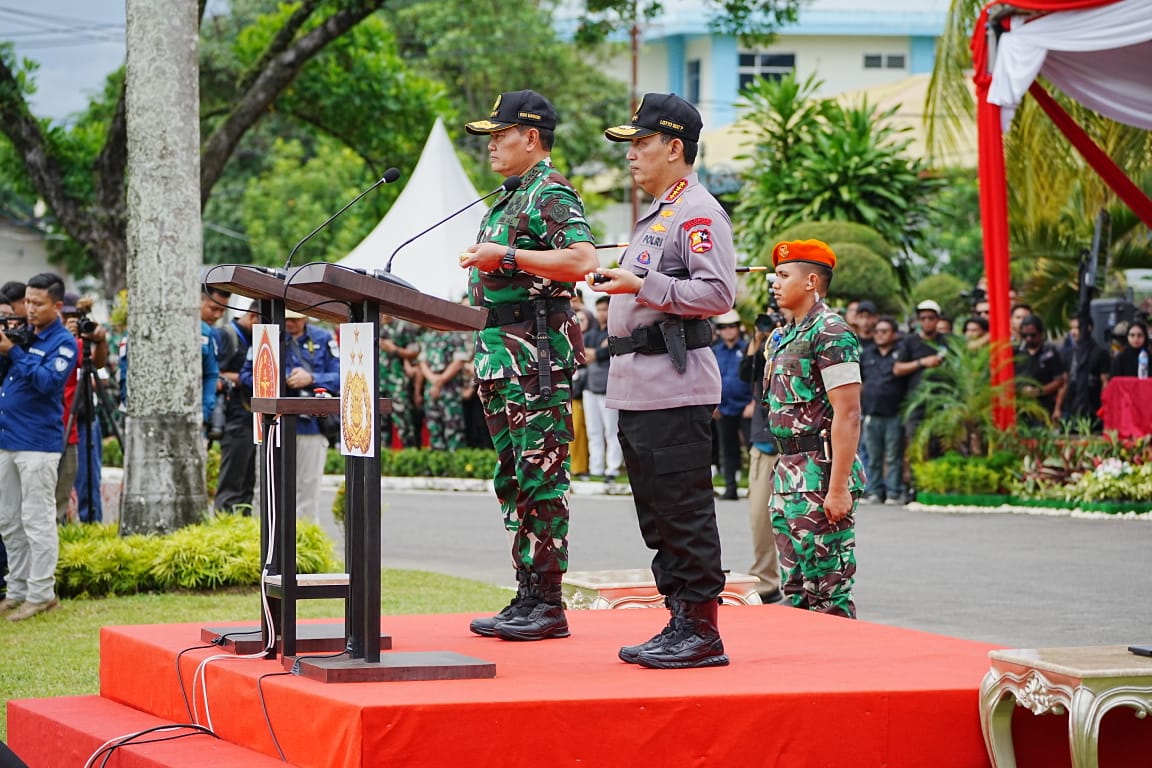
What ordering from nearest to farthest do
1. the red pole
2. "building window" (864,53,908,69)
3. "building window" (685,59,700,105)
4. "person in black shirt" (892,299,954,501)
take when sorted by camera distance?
the red pole
"person in black shirt" (892,299,954,501)
"building window" (685,59,700,105)
"building window" (864,53,908,69)

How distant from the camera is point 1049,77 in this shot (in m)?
15.8

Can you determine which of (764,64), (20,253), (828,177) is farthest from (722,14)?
(764,64)

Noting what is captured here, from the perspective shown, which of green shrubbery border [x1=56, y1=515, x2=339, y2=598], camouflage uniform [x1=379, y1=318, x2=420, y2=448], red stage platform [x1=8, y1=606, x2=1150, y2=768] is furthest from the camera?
camouflage uniform [x1=379, y1=318, x2=420, y2=448]

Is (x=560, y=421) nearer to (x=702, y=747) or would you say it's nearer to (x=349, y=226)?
(x=702, y=747)

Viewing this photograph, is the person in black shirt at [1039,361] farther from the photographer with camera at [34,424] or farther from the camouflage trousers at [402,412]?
the photographer with camera at [34,424]

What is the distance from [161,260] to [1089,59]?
923cm

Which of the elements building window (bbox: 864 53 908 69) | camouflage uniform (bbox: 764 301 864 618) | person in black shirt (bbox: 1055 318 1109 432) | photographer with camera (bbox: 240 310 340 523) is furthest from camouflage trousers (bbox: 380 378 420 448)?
building window (bbox: 864 53 908 69)

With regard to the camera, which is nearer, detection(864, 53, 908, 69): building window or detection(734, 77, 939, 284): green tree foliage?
detection(734, 77, 939, 284): green tree foliage

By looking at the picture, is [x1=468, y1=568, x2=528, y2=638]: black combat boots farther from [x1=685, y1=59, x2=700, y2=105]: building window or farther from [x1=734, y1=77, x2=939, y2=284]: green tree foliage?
[x1=685, y1=59, x2=700, y2=105]: building window

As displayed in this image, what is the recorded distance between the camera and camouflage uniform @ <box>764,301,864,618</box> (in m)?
7.34

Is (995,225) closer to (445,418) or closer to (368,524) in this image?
(445,418)

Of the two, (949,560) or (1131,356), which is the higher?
(1131,356)

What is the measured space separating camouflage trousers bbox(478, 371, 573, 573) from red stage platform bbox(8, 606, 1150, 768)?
371mm

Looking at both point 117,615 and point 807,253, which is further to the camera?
point 117,615
